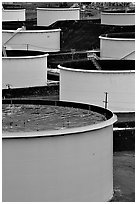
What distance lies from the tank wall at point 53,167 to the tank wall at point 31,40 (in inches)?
743

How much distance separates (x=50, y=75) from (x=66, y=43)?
856 centimetres

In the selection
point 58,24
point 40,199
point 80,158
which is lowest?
point 40,199

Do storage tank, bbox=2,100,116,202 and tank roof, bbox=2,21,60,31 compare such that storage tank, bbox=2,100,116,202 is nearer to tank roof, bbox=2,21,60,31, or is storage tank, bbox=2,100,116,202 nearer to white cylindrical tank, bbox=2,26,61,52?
white cylindrical tank, bbox=2,26,61,52

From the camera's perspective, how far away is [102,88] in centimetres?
1975

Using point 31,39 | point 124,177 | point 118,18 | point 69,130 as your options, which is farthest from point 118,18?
point 69,130

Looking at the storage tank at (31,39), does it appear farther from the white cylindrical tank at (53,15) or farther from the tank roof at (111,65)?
the tank roof at (111,65)

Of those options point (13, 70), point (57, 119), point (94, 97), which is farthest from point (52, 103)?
point (13, 70)

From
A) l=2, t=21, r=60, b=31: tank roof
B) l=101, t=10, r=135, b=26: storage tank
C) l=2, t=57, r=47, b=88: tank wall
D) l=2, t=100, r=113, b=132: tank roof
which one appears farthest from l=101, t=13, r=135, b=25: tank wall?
l=2, t=100, r=113, b=132: tank roof

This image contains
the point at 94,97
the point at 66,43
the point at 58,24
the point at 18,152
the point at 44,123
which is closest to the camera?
the point at 18,152

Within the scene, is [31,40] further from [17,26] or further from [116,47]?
[116,47]

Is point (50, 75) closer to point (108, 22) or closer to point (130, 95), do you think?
point (130, 95)

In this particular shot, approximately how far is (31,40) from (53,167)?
19949 millimetres

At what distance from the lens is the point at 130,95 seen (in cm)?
1998

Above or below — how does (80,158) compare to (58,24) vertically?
below
